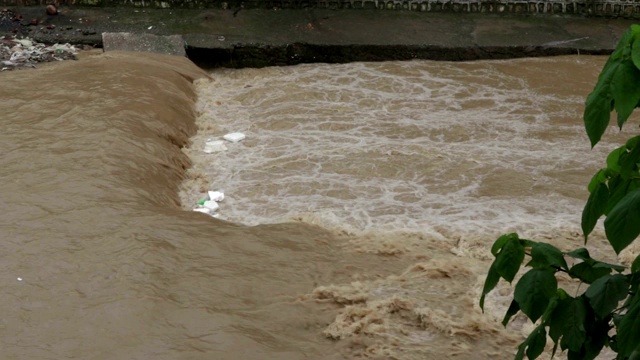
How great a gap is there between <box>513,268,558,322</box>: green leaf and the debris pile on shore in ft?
20.5

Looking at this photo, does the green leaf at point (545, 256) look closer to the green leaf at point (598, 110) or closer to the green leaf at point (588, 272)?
the green leaf at point (588, 272)

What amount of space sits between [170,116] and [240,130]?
553 mm

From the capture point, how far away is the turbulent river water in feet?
12.3

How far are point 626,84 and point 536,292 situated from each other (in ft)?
1.55

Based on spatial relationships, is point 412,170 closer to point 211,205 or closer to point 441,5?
point 211,205

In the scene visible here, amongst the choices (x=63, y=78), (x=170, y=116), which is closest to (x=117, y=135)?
(x=170, y=116)

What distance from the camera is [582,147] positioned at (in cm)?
619

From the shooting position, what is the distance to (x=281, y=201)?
5477mm

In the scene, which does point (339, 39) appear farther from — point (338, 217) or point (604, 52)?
point (338, 217)

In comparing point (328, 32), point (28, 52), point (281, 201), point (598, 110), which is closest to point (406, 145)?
point (281, 201)

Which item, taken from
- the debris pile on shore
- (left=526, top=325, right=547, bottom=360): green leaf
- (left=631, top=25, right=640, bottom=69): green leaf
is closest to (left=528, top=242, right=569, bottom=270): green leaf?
(left=526, top=325, right=547, bottom=360): green leaf

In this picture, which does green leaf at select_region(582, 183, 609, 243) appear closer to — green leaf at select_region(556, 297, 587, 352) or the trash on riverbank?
green leaf at select_region(556, 297, 587, 352)

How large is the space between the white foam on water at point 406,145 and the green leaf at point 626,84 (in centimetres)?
342

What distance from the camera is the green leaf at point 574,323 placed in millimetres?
1795
